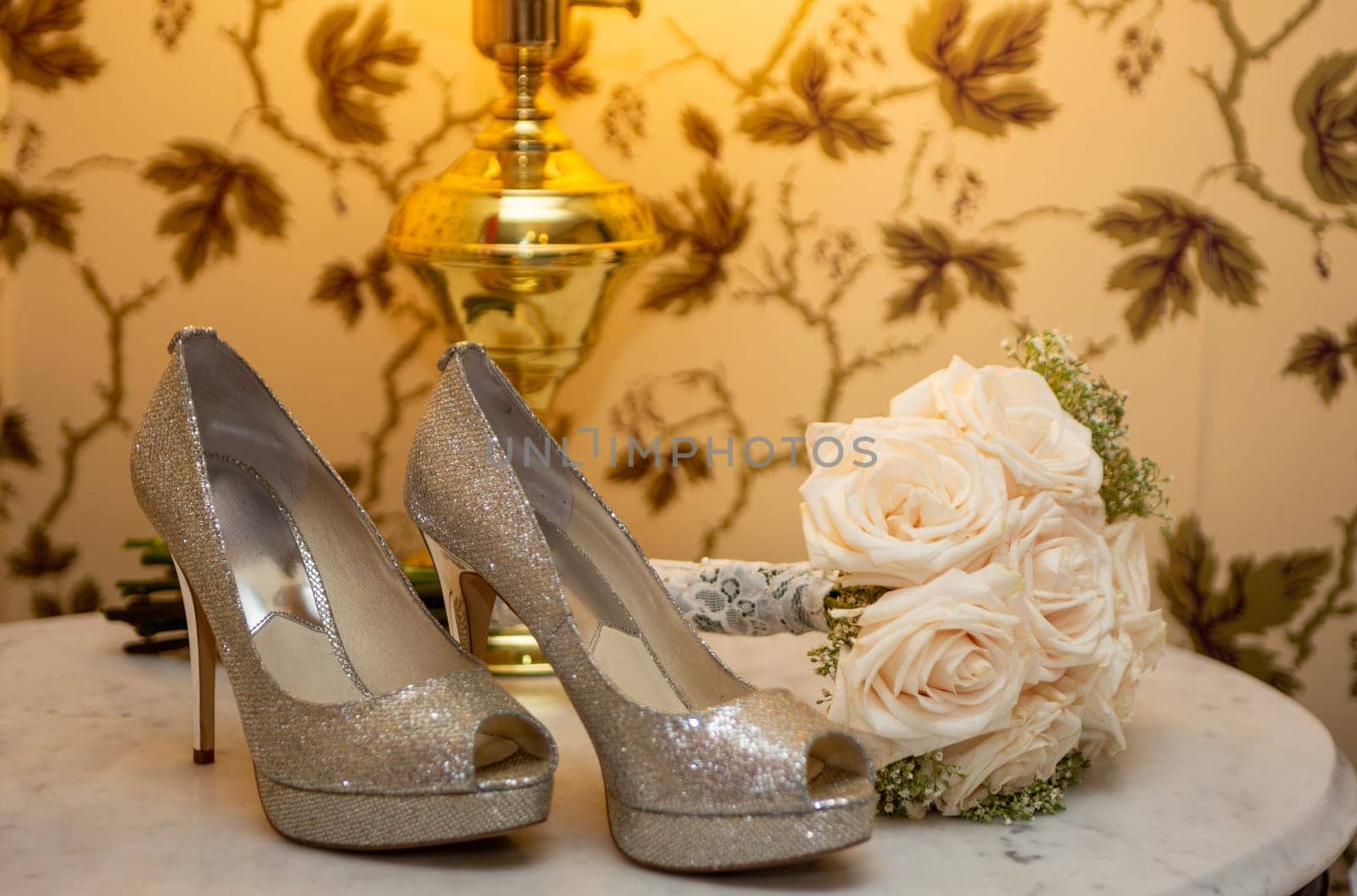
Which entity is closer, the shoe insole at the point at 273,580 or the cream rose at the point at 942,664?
the cream rose at the point at 942,664

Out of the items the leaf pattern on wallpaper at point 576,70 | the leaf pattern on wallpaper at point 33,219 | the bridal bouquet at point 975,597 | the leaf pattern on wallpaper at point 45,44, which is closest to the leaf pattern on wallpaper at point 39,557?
the leaf pattern on wallpaper at point 33,219

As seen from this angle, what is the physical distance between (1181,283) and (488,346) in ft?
1.88

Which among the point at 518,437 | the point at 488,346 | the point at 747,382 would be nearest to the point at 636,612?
the point at 518,437

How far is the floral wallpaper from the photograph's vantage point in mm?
1138

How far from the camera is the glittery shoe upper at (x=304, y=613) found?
67cm

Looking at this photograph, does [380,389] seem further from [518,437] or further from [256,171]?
[518,437]

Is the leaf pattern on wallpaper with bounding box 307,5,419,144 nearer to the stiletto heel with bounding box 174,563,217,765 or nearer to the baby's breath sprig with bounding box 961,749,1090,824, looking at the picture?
the stiletto heel with bounding box 174,563,217,765

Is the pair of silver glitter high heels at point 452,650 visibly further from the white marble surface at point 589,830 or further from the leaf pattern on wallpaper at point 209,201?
the leaf pattern on wallpaper at point 209,201

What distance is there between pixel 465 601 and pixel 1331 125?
0.77 meters

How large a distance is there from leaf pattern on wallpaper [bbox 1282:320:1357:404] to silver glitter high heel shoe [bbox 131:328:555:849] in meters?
0.74

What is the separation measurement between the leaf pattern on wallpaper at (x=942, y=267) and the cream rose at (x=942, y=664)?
549 millimetres

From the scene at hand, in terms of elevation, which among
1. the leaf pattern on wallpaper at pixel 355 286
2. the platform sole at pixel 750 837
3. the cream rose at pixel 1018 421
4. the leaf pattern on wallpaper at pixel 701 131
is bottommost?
the platform sole at pixel 750 837

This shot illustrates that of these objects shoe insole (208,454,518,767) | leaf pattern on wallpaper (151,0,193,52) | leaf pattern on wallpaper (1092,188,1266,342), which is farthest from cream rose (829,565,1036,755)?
leaf pattern on wallpaper (151,0,193,52)

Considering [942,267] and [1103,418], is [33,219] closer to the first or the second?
[942,267]
